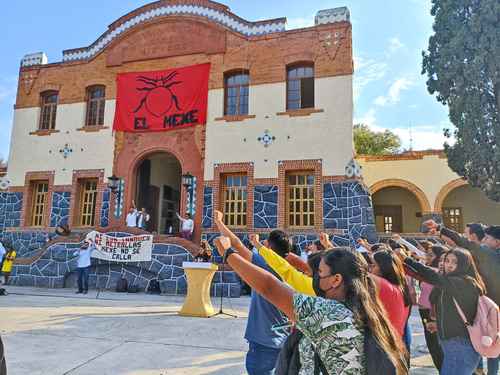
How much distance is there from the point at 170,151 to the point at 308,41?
689 cm

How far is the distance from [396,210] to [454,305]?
17.7 metres

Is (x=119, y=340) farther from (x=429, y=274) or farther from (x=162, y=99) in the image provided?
(x=162, y=99)

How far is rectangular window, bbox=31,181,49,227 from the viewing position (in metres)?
17.6

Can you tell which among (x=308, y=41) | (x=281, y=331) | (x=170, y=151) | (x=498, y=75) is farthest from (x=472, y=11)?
(x=281, y=331)

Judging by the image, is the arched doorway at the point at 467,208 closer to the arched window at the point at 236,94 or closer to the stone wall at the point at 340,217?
the stone wall at the point at 340,217

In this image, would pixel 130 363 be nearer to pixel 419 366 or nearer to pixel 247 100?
pixel 419 366

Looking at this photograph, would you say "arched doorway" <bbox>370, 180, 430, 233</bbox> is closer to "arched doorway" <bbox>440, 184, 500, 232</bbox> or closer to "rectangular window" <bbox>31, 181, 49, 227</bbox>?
"arched doorway" <bbox>440, 184, 500, 232</bbox>

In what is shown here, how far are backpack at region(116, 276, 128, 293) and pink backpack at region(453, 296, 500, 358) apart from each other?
38.9 ft

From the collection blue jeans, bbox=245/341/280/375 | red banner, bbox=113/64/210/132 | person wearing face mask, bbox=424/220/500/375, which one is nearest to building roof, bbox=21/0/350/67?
red banner, bbox=113/64/210/132

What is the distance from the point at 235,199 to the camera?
603 inches

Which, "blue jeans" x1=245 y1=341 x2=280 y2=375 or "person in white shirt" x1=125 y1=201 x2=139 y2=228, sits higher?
"person in white shirt" x1=125 y1=201 x2=139 y2=228

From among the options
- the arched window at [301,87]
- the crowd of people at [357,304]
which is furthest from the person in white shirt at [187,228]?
the crowd of people at [357,304]

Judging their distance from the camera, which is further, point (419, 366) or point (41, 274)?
point (41, 274)

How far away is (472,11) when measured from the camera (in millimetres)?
12672
